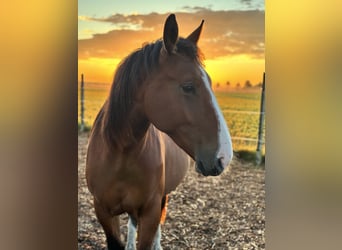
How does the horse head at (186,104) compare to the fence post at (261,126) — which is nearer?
the horse head at (186,104)

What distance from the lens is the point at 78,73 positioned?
158cm

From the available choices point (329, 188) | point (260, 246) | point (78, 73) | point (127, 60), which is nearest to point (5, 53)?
point (78, 73)

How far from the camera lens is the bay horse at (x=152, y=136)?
1418mm

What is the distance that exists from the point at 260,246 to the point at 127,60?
831mm

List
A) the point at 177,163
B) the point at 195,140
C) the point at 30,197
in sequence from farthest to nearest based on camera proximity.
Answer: the point at 30,197 → the point at 177,163 → the point at 195,140

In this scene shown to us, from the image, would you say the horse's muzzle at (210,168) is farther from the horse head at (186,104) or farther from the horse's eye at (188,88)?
the horse's eye at (188,88)

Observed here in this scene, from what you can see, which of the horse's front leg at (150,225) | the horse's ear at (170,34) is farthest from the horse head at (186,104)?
the horse's front leg at (150,225)

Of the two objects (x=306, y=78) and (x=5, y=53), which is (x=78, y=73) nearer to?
(x=5, y=53)

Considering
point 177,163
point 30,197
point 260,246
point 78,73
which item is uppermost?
point 78,73

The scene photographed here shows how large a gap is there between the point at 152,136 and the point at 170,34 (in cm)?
37

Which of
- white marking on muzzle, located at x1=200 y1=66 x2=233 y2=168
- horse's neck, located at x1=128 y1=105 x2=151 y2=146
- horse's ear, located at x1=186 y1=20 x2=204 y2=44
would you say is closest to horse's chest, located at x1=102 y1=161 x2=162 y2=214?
A: horse's neck, located at x1=128 y1=105 x2=151 y2=146

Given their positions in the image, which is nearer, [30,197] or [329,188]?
[329,188]

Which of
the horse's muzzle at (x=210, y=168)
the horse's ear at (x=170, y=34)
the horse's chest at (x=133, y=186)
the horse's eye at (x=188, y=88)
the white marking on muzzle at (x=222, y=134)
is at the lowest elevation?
the horse's chest at (x=133, y=186)

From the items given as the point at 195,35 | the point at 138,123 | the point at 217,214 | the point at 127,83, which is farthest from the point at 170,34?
the point at 217,214
